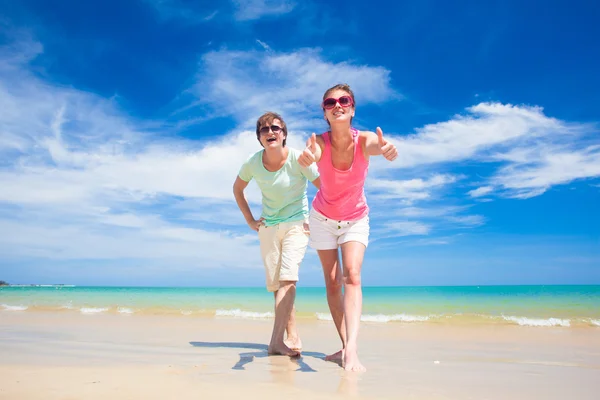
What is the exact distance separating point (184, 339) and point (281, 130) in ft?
11.3

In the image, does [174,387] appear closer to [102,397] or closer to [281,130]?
[102,397]

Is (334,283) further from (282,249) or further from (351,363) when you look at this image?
(351,363)

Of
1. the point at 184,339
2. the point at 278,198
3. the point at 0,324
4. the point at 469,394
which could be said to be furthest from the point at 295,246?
the point at 0,324

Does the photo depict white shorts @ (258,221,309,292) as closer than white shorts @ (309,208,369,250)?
No

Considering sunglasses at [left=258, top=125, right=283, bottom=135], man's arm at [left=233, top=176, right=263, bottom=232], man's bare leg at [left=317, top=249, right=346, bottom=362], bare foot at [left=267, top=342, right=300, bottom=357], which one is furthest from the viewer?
man's arm at [left=233, top=176, right=263, bottom=232]

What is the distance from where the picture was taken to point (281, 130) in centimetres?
477

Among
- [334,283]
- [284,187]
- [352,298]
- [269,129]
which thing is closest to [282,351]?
[334,283]

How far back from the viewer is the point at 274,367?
387cm

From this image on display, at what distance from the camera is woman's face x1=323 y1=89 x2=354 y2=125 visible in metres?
3.88

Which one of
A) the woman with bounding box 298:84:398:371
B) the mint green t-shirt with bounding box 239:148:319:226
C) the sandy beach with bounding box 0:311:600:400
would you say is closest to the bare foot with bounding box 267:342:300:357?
the sandy beach with bounding box 0:311:600:400

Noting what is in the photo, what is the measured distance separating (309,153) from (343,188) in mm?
625

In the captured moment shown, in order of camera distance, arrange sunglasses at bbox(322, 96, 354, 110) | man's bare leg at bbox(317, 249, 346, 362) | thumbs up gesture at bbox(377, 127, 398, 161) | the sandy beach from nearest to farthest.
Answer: the sandy beach
thumbs up gesture at bbox(377, 127, 398, 161)
sunglasses at bbox(322, 96, 354, 110)
man's bare leg at bbox(317, 249, 346, 362)

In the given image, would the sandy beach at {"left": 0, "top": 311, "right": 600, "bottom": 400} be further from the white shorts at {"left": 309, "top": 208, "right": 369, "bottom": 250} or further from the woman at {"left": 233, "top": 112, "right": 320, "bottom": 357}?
the white shorts at {"left": 309, "top": 208, "right": 369, "bottom": 250}

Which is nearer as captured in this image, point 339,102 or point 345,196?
point 339,102
